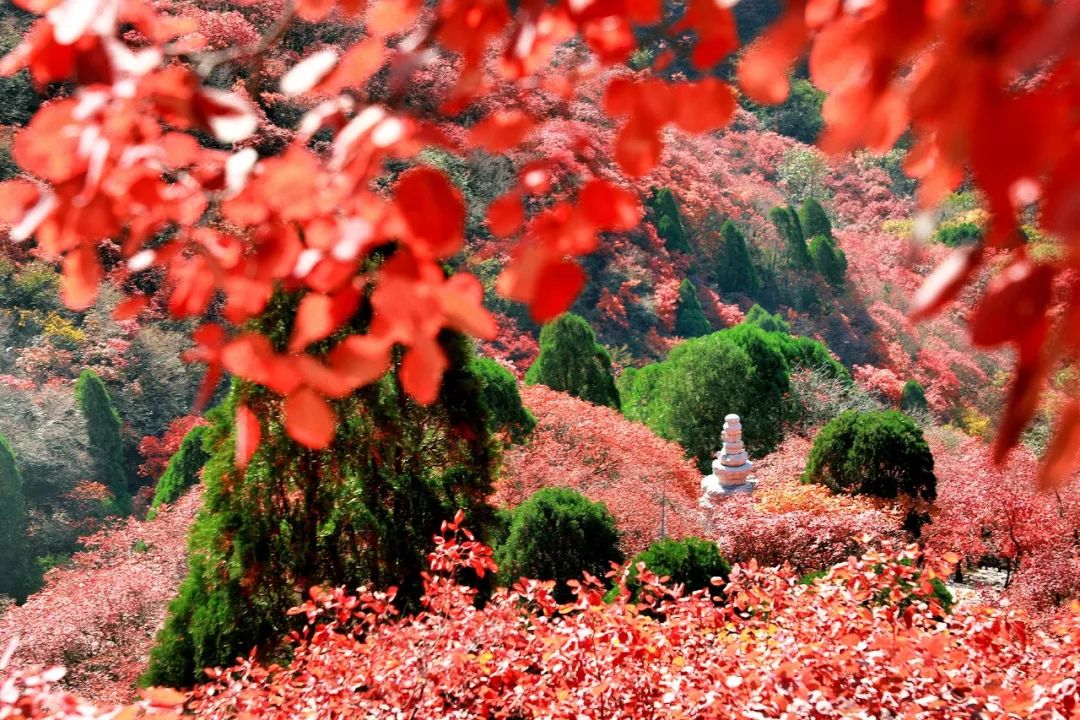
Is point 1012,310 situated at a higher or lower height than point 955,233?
lower

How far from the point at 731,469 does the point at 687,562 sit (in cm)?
368

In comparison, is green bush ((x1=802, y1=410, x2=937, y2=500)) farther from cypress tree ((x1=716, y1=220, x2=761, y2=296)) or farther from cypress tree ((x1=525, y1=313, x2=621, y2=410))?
cypress tree ((x1=716, y1=220, x2=761, y2=296))

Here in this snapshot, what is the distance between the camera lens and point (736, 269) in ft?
67.6

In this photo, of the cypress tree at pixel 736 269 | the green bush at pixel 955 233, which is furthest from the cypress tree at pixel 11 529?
the green bush at pixel 955 233

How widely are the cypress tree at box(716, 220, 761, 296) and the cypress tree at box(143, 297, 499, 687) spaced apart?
15822mm

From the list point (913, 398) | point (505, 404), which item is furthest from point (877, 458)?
point (913, 398)

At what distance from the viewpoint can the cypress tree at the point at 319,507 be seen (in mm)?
4746

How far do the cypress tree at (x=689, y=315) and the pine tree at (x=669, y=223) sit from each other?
1800mm

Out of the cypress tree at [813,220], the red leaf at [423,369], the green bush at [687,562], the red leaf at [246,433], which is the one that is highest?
the cypress tree at [813,220]

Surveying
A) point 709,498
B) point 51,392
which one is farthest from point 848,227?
point 51,392

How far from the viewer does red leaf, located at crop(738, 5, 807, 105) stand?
2.30ft

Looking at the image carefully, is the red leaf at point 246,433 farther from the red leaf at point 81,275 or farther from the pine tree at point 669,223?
the pine tree at point 669,223

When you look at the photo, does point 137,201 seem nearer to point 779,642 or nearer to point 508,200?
point 508,200

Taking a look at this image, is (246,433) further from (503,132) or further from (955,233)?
(955,233)
